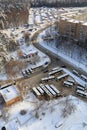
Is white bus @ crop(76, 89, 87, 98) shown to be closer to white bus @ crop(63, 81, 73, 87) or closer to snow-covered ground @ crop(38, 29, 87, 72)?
white bus @ crop(63, 81, 73, 87)

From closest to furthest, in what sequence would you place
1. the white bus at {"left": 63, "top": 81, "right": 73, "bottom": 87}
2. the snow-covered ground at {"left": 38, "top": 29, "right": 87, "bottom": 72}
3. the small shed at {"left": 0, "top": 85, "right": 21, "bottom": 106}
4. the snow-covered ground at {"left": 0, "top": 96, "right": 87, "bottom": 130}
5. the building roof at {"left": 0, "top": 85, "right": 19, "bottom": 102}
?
the snow-covered ground at {"left": 0, "top": 96, "right": 87, "bottom": 130}, the small shed at {"left": 0, "top": 85, "right": 21, "bottom": 106}, the building roof at {"left": 0, "top": 85, "right": 19, "bottom": 102}, the white bus at {"left": 63, "top": 81, "right": 73, "bottom": 87}, the snow-covered ground at {"left": 38, "top": 29, "right": 87, "bottom": 72}

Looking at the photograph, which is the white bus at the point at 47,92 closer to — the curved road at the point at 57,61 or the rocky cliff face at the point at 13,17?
the curved road at the point at 57,61

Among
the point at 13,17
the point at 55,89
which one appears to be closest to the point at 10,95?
the point at 55,89

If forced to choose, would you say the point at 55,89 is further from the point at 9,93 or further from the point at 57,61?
the point at 57,61

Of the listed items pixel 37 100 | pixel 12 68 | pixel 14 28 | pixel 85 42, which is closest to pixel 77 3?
pixel 14 28

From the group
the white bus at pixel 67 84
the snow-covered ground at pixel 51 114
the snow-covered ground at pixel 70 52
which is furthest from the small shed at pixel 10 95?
the snow-covered ground at pixel 70 52

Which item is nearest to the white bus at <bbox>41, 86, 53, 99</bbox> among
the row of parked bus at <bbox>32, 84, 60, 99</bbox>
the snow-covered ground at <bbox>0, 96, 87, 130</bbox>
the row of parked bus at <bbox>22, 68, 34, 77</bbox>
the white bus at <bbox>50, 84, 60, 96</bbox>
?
the row of parked bus at <bbox>32, 84, 60, 99</bbox>

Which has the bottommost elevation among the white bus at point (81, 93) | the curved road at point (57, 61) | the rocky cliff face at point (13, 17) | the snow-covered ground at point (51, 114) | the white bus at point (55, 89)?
the snow-covered ground at point (51, 114)

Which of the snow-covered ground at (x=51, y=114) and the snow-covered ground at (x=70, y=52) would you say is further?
the snow-covered ground at (x=70, y=52)
